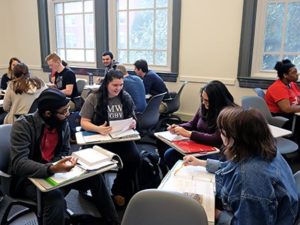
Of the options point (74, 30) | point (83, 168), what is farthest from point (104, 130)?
point (74, 30)

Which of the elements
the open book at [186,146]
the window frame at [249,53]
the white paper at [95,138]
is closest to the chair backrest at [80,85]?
the white paper at [95,138]

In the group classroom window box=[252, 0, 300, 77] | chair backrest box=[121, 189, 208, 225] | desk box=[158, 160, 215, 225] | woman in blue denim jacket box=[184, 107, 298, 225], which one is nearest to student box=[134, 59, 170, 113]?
classroom window box=[252, 0, 300, 77]

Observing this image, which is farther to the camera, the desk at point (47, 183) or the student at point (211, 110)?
the student at point (211, 110)

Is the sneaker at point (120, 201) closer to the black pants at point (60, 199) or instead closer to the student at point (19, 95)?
the black pants at point (60, 199)

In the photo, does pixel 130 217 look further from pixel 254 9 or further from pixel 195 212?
pixel 254 9

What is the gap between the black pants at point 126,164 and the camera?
2.38 meters

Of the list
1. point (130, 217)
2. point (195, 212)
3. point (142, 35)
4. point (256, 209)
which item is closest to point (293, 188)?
point (256, 209)

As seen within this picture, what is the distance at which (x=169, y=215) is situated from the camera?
3.43ft

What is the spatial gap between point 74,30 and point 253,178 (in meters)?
5.40

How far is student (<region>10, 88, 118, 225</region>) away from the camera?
1.60 m

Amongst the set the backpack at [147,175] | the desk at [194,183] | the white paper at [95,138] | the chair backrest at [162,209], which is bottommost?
the backpack at [147,175]

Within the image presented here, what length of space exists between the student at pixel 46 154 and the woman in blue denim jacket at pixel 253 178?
2.73 ft

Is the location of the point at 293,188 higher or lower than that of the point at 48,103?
lower

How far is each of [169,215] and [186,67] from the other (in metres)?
3.75
